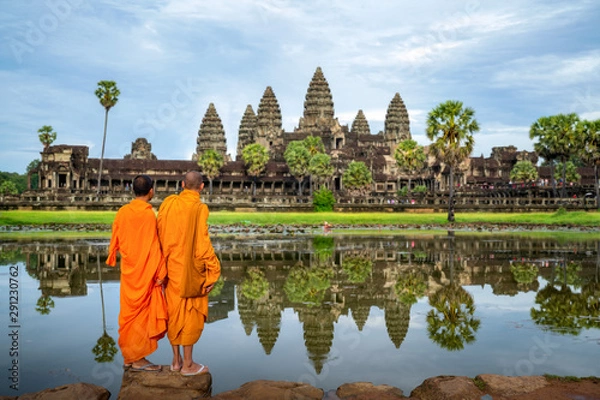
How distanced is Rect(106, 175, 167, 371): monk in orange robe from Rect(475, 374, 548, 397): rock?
137 inches

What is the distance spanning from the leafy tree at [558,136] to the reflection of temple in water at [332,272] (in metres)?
35.3

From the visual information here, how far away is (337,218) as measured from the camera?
4606cm

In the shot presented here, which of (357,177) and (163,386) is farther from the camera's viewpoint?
(357,177)

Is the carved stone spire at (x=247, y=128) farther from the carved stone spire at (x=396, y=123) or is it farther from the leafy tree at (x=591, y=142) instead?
the leafy tree at (x=591, y=142)

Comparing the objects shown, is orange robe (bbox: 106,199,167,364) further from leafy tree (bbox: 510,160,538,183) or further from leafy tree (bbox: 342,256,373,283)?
leafy tree (bbox: 510,160,538,183)

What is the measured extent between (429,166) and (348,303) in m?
86.8

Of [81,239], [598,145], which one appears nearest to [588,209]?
[598,145]

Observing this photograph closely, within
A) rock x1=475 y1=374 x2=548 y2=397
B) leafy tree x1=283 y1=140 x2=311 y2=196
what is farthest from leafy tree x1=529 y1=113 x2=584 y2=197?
rock x1=475 y1=374 x2=548 y2=397

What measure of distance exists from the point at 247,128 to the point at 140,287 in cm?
12259

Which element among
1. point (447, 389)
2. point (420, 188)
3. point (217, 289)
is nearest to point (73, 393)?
point (447, 389)

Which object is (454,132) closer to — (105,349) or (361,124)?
(105,349)

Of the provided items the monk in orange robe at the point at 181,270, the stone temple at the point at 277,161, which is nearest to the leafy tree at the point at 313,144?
the stone temple at the point at 277,161

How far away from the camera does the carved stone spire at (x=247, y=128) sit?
12688 cm

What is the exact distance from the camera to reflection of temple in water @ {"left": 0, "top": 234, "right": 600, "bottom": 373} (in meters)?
10.1
